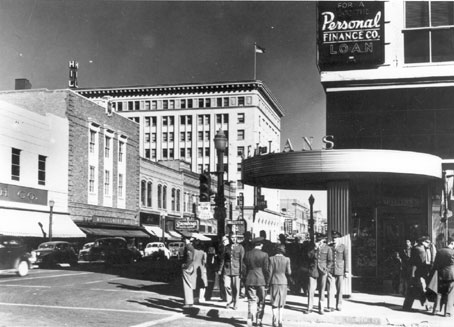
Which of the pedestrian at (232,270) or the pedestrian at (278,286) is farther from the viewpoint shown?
the pedestrian at (232,270)

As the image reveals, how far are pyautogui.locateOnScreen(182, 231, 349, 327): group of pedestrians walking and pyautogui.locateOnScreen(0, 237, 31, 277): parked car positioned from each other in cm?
946

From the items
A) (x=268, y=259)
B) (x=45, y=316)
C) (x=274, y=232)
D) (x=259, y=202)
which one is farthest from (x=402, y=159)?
(x=274, y=232)

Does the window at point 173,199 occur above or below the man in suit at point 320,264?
above

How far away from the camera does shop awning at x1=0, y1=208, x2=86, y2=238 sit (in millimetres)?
30938

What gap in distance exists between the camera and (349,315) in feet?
40.9

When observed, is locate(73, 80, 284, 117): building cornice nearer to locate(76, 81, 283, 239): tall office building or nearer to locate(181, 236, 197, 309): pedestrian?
locate(76, 81, 283, 239): tall office building

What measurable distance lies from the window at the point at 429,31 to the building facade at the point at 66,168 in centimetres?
2227

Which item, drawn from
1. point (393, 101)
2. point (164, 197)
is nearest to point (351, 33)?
point (393, 101)

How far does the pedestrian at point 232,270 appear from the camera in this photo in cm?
1403

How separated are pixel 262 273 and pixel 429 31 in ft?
38.5

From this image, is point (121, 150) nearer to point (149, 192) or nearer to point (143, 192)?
point (143, 192)

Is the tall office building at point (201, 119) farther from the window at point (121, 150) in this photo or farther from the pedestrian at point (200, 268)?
the pedestrian at point (200, 268)

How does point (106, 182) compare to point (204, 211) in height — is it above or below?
above

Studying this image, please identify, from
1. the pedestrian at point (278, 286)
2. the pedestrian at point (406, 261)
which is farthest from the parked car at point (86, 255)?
the pedestrian at point (278, 286)
